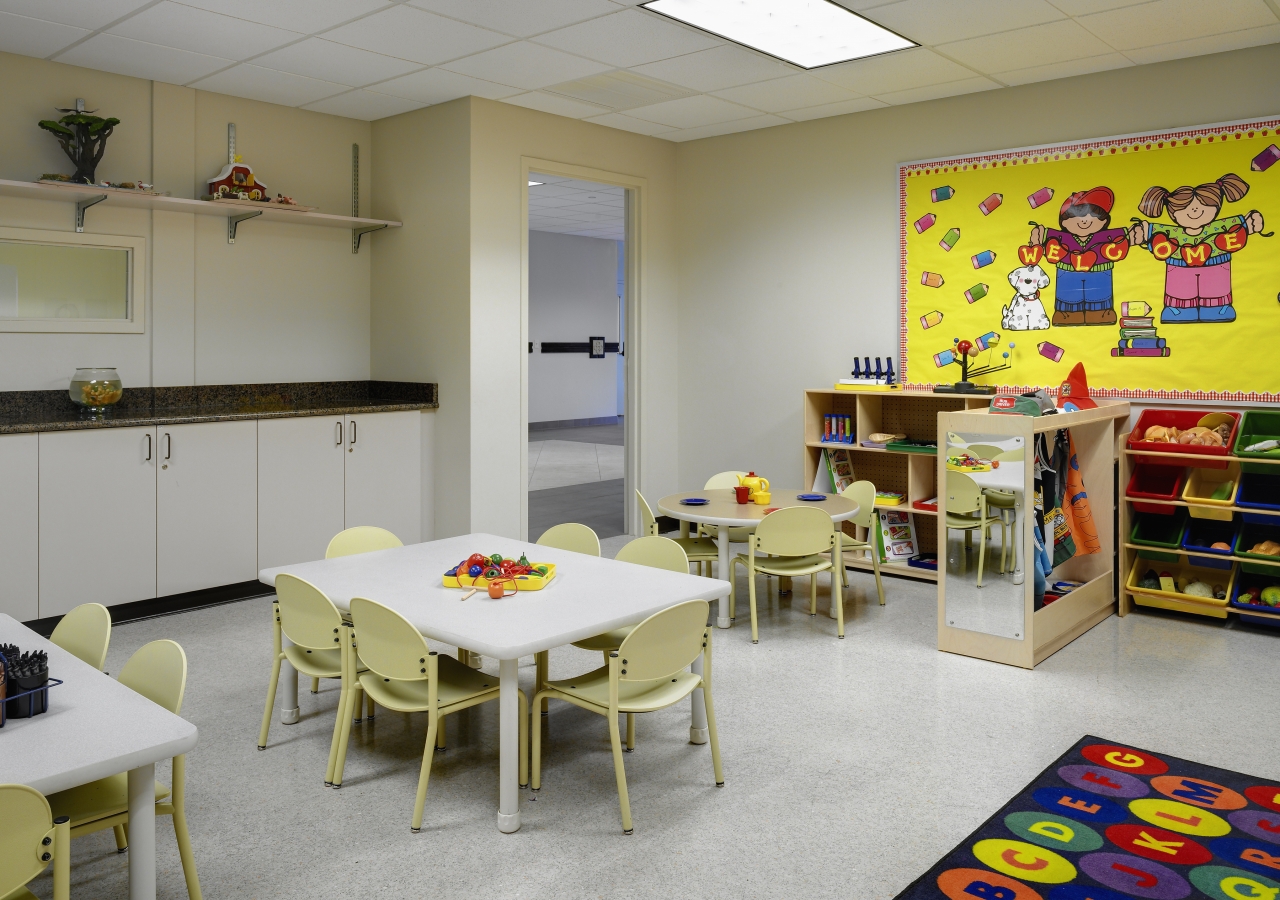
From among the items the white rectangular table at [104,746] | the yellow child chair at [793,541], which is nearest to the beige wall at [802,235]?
the yellow child chair at [793,541]

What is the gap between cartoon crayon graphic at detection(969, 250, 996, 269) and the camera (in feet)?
19.5

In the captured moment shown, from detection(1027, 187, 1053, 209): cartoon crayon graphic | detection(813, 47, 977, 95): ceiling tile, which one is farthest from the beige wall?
detection(813, 47, 977, 95): ceiling tile

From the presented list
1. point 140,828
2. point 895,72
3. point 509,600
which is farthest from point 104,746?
point 895,72

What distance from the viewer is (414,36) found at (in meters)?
4.90

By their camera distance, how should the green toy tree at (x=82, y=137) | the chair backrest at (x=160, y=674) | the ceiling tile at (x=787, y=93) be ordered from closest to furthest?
the chair backrest at (x=160, y=674) → the green toy tree at (x=82, y=137) → the ceiling tile at (x=787, y=93)

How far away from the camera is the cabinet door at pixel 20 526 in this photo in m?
4.71

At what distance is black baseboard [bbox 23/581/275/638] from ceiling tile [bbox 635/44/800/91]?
12.3 ft

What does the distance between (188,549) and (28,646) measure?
9.31 feet

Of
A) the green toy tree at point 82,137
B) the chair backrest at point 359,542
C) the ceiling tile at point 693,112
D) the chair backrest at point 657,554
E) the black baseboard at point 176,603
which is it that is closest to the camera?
the chair backrest at point 657,554

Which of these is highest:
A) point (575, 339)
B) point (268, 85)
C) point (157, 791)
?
point (268, 85)

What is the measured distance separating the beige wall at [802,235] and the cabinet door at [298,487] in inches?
110

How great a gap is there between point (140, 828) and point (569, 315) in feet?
43.4

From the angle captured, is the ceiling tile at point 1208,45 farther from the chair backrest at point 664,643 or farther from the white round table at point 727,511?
the chair backrest at point 664,643

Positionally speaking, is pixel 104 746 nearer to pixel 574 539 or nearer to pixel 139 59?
pixel 574 539
